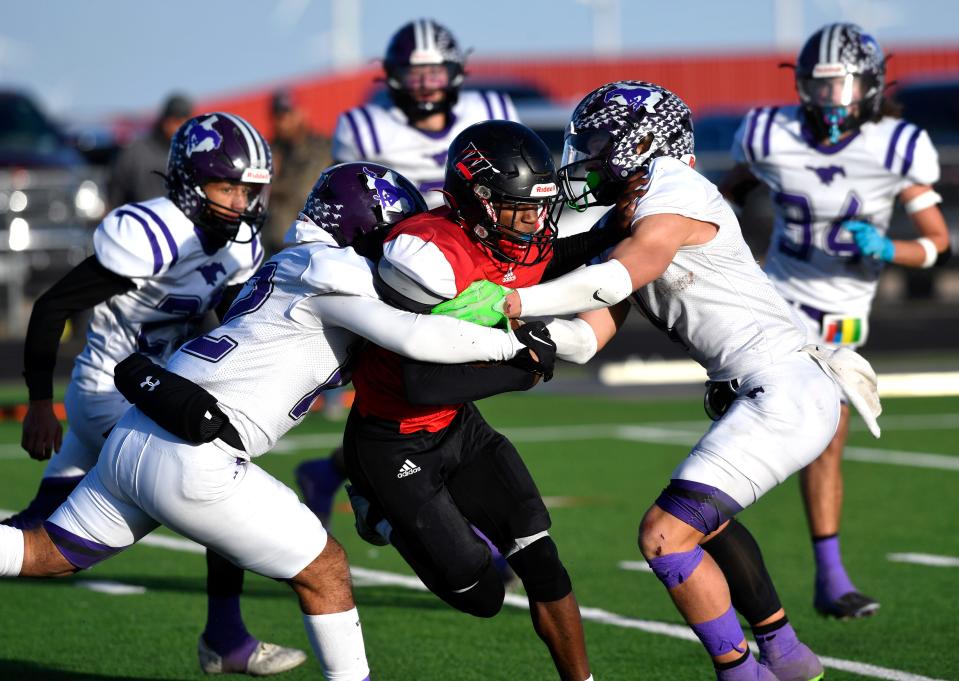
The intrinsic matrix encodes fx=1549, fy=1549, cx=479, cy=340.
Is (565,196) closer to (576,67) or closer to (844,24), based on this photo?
(844,24)

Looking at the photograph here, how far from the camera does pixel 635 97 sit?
4.53m

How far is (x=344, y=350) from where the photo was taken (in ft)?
13.6

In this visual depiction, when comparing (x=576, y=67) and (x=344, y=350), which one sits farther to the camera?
(x=576, y=67)

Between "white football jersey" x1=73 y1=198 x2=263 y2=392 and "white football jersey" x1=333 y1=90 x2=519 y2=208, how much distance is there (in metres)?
1.69

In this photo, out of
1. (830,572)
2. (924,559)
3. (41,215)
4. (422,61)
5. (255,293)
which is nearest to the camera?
(255,293)

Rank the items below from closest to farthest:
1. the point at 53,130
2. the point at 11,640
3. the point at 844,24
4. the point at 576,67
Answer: the point at 11,640, the point at 844,24, the point at 53,130, the point at 576,67

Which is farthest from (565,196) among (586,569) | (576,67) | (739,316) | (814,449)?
(576,67)

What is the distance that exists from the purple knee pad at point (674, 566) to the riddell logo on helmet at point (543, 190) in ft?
3.41

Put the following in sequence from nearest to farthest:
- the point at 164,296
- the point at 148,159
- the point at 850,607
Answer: the point at 164,296, the point at 850,607, the point at 148,159

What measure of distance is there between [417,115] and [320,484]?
5.58ft

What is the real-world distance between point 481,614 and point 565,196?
4.06ft

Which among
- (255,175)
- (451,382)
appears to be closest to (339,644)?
(451,382)

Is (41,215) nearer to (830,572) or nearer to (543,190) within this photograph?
(830,572)

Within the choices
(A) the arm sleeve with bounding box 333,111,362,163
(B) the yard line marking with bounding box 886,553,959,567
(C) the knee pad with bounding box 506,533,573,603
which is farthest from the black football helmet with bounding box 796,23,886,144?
(C) the knee pad with bounding box 506,533,573,603
